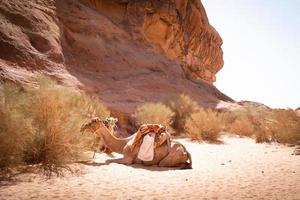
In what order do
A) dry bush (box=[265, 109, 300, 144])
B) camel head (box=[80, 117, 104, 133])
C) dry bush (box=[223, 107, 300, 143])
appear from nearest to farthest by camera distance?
camel head (box=[80, 117, 104, 133])
dry bush (box=[265, 109, 300, 144])
dry bush (box=[223, 107, 300, 143])

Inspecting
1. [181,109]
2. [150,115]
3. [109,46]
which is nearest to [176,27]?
[109,46]

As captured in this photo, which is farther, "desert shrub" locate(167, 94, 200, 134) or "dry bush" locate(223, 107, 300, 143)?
"desert shrub" locate(167, 94, 200, 134)

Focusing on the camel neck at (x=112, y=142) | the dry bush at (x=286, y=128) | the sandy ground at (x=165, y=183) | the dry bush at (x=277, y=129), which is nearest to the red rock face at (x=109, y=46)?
the dry bush at (x=277, y=129)

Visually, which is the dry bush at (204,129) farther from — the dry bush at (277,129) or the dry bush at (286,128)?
the dry bush at (286,128)

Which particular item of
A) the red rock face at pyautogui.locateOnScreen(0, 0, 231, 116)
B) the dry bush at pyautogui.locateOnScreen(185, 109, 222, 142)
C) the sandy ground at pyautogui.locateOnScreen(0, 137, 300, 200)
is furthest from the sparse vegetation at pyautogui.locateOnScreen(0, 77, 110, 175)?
the dry bush at pyautogui.locateOnScreen(185, 109, 222, 142)

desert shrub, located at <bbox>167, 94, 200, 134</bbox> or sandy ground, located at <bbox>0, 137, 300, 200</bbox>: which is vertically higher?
desert shrub, located at <bbox>167, 94, 200, 134</bbox>

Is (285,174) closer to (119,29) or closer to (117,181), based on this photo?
(117,181)

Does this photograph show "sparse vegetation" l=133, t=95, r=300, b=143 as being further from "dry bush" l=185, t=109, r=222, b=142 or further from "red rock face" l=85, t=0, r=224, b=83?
"red rock face" l=85, t=0, r=224, b=83

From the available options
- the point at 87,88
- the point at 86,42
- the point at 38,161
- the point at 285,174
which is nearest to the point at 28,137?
the point at 38,161

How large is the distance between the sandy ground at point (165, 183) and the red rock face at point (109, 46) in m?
8.04

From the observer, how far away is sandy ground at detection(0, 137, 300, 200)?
506 cm

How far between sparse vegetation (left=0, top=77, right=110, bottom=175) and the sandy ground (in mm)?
575

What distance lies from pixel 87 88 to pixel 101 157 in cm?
788

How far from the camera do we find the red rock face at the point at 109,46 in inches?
606
